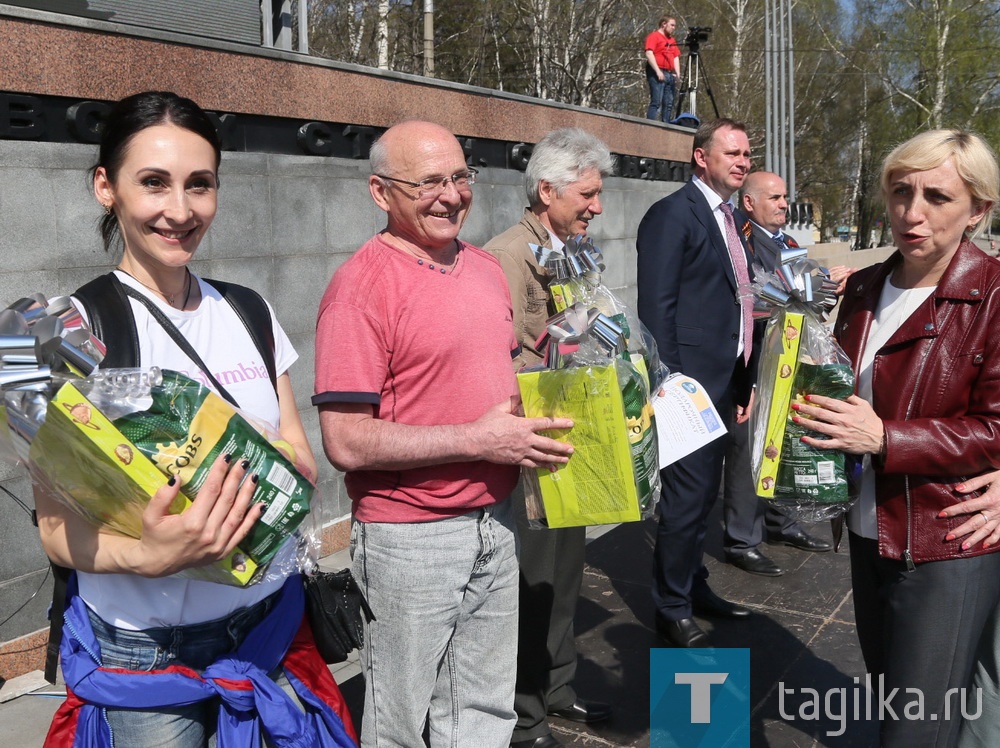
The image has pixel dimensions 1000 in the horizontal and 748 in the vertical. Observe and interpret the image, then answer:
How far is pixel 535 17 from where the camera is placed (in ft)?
53.2

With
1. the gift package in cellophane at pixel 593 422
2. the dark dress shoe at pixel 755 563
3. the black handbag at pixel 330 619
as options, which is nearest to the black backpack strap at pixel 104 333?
the black handbag at pixel 330 619

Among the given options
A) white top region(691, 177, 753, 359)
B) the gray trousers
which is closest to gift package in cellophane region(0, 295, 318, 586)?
white top region(691, 177, 753, 359)

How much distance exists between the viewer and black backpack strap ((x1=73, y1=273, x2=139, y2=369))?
1722mm

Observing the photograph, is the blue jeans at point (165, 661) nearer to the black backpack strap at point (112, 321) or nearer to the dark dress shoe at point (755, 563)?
the black backpack strap at point (112, 321)

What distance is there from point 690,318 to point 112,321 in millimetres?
3032

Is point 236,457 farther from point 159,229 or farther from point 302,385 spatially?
point 302,385

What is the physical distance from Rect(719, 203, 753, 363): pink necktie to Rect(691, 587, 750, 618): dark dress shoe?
1.21 metres

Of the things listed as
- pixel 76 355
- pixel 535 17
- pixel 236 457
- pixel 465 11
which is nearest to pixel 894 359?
pixel 236 457

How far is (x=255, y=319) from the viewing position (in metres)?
2.07

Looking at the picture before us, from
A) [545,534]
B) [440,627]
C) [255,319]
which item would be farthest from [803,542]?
[255,319]

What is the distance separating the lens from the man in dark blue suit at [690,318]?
415 centimetres

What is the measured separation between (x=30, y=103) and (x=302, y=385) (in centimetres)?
220

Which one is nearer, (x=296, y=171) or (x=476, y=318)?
(x=476, y=318)

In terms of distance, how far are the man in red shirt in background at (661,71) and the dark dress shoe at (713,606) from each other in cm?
1134
